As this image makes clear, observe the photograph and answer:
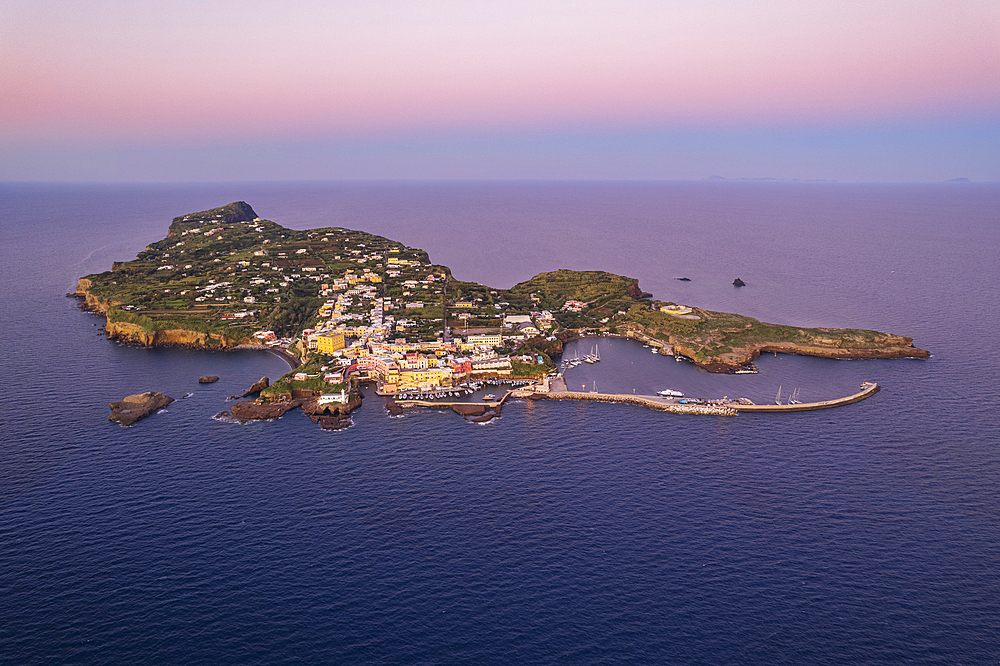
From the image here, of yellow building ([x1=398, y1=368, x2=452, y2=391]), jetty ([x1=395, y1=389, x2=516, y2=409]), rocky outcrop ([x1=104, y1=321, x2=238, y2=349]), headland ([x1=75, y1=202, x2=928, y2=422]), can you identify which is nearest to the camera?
jetty ([x1=395, y1=389, x2=516, y2=409])

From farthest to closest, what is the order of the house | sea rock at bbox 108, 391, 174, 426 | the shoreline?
the house → the shoreline → sea rock at bbox 108, 391, 174, 426

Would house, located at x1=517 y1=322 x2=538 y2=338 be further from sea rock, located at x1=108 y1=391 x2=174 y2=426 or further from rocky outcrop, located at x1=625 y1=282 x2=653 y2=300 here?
sea rock, located at x1=108 y1=391 x2=174 y2=426

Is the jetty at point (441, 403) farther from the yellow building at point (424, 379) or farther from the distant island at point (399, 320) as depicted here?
the distant island at point (399, 320)

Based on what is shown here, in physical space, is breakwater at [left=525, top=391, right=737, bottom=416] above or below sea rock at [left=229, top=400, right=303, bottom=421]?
above

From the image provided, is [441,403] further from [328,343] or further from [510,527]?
[510,527]

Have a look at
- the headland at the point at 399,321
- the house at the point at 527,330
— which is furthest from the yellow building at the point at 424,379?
the house at the point at 527,330

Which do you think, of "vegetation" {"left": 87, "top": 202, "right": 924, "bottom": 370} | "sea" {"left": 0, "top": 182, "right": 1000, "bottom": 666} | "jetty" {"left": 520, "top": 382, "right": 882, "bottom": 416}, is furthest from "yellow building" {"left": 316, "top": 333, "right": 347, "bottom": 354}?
"jetty" {"left": 520, "top": 382, "right": 882, "bottom": 416}

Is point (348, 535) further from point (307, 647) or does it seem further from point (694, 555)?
point (694, 555)

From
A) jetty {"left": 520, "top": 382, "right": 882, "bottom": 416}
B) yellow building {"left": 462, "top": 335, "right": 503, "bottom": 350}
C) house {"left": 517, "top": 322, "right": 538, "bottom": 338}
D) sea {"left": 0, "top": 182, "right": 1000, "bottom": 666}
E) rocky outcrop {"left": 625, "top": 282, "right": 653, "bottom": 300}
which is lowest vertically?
sea {"left": 0, "top": 182, "right": 1000, "bottom": 666}
